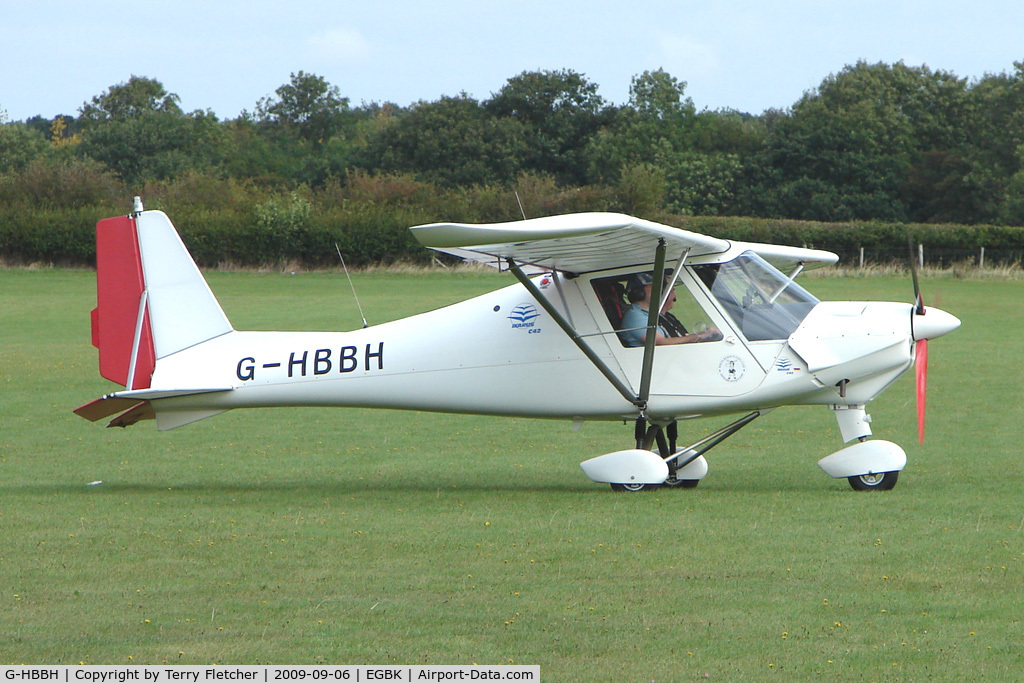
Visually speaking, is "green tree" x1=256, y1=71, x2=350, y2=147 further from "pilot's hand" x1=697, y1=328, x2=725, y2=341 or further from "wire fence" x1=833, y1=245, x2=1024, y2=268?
"pilot's hand" x1=697, y1=328, x2=725, y2=341

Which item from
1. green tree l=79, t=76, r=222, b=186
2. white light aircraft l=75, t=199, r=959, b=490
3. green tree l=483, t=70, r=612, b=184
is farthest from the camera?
green tree l=79, t=76, r=222, b=186

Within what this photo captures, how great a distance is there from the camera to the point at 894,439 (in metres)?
14.5

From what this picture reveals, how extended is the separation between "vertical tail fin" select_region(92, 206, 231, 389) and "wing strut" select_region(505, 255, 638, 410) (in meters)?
3.35

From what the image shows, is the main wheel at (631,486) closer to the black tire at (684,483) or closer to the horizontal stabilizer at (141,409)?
the black tire at (684,483)

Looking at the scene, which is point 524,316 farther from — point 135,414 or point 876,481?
point 135,414

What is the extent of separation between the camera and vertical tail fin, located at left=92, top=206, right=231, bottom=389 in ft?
37.4

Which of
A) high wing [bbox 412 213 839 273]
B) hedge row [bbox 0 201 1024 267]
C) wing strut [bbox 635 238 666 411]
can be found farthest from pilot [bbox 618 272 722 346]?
hedge row [bbox 0 201 1024 267]

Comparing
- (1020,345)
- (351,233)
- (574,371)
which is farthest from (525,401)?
(351,233)

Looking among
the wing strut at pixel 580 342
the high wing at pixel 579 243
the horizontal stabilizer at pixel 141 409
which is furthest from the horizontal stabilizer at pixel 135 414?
the wing strut at pixel 580 342

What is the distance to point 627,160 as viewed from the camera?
78.8 metres

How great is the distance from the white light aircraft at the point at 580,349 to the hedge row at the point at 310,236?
3920cm

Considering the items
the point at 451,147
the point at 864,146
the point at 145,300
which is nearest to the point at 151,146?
the point at 451,147

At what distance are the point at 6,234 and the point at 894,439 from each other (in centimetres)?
4665

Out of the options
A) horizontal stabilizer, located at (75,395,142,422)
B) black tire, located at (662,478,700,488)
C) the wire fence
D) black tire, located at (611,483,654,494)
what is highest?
the wire fence
